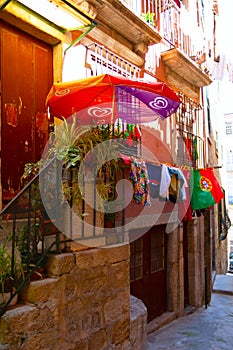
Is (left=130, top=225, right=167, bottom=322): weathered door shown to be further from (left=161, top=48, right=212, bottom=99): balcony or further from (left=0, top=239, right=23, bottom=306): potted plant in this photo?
(left=161, top=48, right=212, bottom=99): balcony

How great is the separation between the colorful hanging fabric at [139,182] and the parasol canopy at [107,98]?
0.93 m

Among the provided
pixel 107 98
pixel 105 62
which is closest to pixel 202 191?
pixel 105 62

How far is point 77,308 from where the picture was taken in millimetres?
3275

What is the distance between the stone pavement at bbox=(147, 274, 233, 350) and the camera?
6219 mm

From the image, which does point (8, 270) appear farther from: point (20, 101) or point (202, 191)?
point (202, 191)

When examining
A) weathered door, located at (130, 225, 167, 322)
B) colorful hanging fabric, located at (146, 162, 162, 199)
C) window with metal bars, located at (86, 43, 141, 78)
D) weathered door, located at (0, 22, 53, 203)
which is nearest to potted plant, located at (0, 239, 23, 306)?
weathered door, located at (0, 22, 53, 203)

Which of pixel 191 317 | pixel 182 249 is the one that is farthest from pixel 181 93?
pixel 191 317

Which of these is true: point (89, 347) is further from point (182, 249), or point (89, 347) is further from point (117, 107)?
point (182, 249)

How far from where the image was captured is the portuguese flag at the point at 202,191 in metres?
8.02

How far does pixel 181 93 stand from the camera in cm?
942

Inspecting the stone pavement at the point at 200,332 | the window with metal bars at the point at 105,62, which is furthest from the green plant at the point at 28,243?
the stone pavement at the point at 200,332

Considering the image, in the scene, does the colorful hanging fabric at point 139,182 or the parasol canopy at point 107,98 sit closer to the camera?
the parasol canopy at point 107,98

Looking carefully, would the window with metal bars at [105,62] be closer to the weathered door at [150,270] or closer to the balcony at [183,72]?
the balcony at [183,72]

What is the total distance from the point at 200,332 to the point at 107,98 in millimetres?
5502
